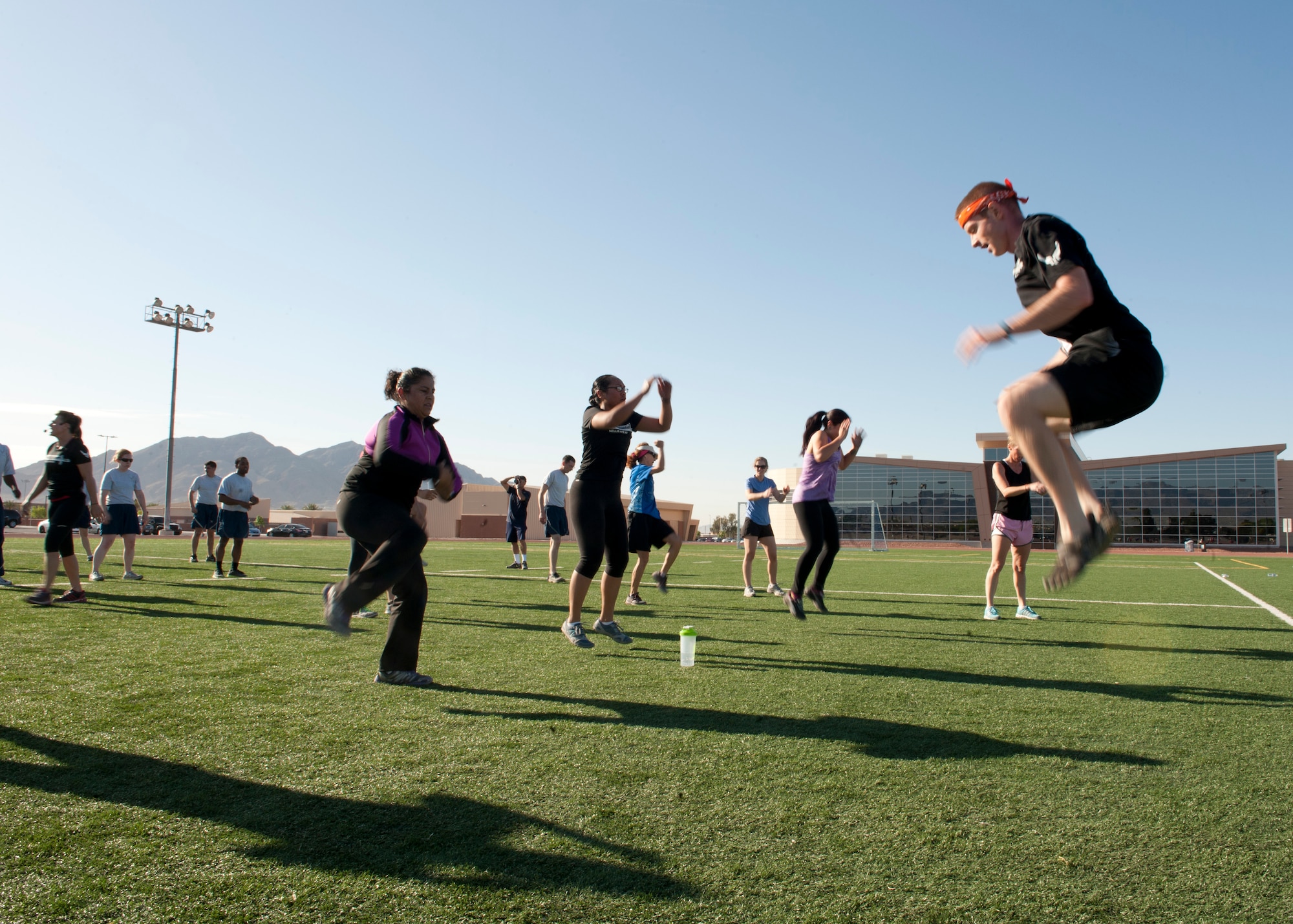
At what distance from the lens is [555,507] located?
527 inches

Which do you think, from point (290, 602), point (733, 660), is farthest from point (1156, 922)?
point (290, 602)

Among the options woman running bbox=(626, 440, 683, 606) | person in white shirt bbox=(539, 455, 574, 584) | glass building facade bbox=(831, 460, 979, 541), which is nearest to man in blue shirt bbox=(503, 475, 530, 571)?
person in white shirt bbox=(539, 455, 574, 584)

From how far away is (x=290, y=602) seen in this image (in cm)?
845

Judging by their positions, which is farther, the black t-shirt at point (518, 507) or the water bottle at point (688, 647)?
the black t-shirt at point (518, 507)

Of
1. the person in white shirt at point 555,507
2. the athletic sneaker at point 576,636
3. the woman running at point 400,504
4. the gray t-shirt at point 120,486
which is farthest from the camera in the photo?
the person in white shirt at point 555,507

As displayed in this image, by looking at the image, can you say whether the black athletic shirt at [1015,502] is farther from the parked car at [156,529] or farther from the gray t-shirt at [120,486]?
the parked car at [156,529]

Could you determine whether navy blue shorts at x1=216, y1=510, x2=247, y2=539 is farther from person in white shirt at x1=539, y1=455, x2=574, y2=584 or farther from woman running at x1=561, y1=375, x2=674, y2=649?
woman running at x1=561, y1=375, x2=674, y2=649

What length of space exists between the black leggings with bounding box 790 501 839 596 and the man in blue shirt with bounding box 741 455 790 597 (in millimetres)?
2458

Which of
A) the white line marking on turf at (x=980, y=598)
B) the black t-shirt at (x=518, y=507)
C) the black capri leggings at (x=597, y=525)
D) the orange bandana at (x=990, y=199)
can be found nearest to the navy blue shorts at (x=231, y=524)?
the black t-shirt at (x=518, y=507)

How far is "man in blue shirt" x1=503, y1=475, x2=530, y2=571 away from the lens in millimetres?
15461

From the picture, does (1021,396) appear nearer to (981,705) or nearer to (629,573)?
(981,705)

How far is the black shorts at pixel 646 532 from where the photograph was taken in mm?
9297

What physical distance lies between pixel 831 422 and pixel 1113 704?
3788mm

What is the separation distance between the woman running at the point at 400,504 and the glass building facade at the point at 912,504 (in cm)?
5977
